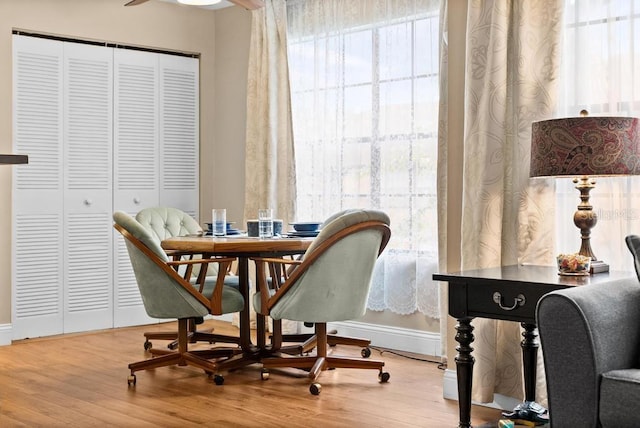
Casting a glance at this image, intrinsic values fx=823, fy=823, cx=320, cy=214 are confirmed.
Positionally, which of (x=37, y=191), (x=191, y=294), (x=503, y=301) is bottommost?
(x=191, y=294)

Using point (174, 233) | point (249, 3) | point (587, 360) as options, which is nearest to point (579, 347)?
point (587, 360)

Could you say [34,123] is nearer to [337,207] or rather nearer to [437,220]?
[337,207]

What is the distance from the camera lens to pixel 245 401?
3977 mm

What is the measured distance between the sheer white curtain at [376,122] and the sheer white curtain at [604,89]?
1254mm

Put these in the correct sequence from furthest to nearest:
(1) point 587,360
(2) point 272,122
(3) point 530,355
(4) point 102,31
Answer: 1. (4) point 102,31
2. (2) point 272,122
3. (3) point 530,355
4. (1) point 587,360

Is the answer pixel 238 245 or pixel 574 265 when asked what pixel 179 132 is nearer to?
pixel 238 245

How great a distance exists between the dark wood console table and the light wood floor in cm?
50

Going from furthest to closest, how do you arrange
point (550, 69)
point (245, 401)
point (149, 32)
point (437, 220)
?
point (149, 32) < point (437, 220) < point (245, 401) < point (550, 69)

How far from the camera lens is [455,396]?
4.02 metres

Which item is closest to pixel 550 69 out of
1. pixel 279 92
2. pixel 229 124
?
pixel 279 92

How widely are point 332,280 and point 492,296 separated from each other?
1191 mm

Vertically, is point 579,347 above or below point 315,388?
above

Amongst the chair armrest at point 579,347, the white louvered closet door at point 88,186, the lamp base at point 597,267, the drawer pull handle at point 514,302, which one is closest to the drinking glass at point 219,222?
the white louvered closet door at point 88,186

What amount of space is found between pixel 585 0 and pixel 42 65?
3706mm
